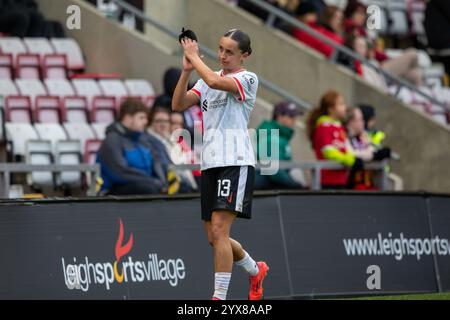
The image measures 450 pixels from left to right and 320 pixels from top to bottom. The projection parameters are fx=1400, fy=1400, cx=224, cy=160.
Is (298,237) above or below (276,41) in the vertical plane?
below

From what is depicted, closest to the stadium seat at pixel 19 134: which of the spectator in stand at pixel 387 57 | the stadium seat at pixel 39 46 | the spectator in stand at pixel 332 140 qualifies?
the stadium seat at pixel 39 46

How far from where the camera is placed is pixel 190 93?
11.3 metres

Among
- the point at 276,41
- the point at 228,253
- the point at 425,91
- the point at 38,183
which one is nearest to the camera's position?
the point at 228,253

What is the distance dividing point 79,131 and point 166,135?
5.09ft

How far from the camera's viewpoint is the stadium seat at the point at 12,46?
18.1 m

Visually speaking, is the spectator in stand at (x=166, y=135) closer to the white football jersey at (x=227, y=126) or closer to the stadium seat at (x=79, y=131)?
the stadium seat at (x=79, y=131)

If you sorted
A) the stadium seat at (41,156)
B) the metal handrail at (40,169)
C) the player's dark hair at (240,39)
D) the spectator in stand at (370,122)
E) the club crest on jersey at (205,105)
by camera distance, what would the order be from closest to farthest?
the player's dark hair at (240,39), the club crest on jersey at (205,105), the metal handrail at (40,169), the stadium seat at (41,156), the spectator in stand at (370,122)

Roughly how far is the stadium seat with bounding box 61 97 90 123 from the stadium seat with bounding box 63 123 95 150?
0.82ft

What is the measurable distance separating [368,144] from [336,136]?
2.71 feet

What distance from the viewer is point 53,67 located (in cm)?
1834

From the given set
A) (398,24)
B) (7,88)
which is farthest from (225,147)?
(398,24)

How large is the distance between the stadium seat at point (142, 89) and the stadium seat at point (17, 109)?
166 centimetres
